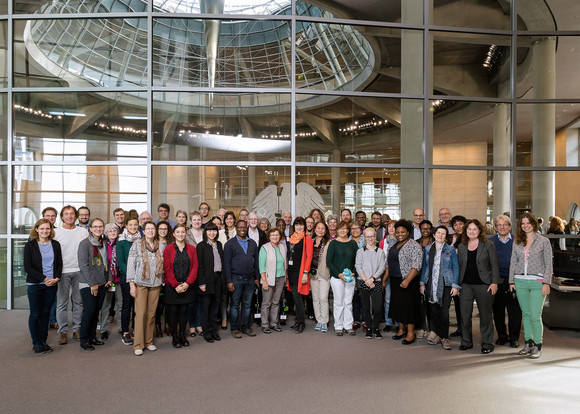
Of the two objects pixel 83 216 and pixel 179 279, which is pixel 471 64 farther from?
pixel 83 216

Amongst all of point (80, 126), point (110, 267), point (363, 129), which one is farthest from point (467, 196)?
point (80, 126)

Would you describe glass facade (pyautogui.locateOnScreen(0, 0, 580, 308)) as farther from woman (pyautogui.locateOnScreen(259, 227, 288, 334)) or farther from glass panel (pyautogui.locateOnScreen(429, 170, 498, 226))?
woman (pyautogui.locateOnScreen(259, 227, 288, 334))

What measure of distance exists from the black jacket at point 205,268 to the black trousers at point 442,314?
329 cm

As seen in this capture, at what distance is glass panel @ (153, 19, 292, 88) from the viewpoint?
8.23 m

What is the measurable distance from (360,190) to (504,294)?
11.5 ft

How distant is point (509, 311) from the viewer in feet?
19.1

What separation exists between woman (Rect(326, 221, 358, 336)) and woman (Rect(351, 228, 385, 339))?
0.51ft

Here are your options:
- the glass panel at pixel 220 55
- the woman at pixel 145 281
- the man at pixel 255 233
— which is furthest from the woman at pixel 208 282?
the glass panel at pixel 220 55

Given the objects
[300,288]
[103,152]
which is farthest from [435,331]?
[103,152]

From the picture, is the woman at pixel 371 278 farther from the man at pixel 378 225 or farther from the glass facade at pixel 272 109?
the glass facade at pixel 272 109

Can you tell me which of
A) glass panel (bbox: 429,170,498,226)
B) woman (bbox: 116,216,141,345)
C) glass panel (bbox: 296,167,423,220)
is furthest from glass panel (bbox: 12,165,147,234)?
glass panel (bbox: 429,170,498,226)

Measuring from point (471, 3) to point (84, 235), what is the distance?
9143mm

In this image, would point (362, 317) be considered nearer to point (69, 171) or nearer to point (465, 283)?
point (465, 283)

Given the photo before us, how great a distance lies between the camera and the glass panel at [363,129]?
841 cm
